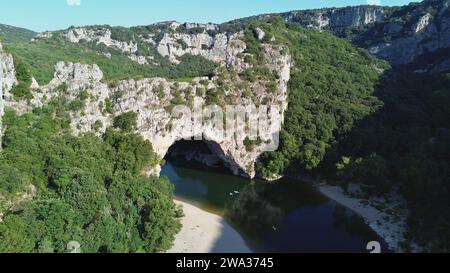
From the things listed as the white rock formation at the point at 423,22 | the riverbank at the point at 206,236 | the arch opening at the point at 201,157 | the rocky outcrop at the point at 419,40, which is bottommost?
the riverbank at the point at 206,236

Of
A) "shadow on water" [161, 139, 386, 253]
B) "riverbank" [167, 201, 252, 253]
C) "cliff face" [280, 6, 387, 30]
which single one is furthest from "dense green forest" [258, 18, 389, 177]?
"cliff face" [280, 6, 387, 30]

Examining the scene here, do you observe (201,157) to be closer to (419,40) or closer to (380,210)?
(380,210)

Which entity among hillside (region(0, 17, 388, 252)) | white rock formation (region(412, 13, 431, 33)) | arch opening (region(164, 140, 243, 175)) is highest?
white rock formation (region(412, 13, 431, 33))

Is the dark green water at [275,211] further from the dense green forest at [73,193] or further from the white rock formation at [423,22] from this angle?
the white rock formation at [423,22]

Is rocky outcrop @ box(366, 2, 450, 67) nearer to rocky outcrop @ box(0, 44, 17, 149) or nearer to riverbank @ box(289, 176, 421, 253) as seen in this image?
riverbank @ box(289, 176, 421, 253)

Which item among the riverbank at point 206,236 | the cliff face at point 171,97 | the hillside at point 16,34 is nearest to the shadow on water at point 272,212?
the riverbank at point 206,236

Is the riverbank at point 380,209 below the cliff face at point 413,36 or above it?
below
